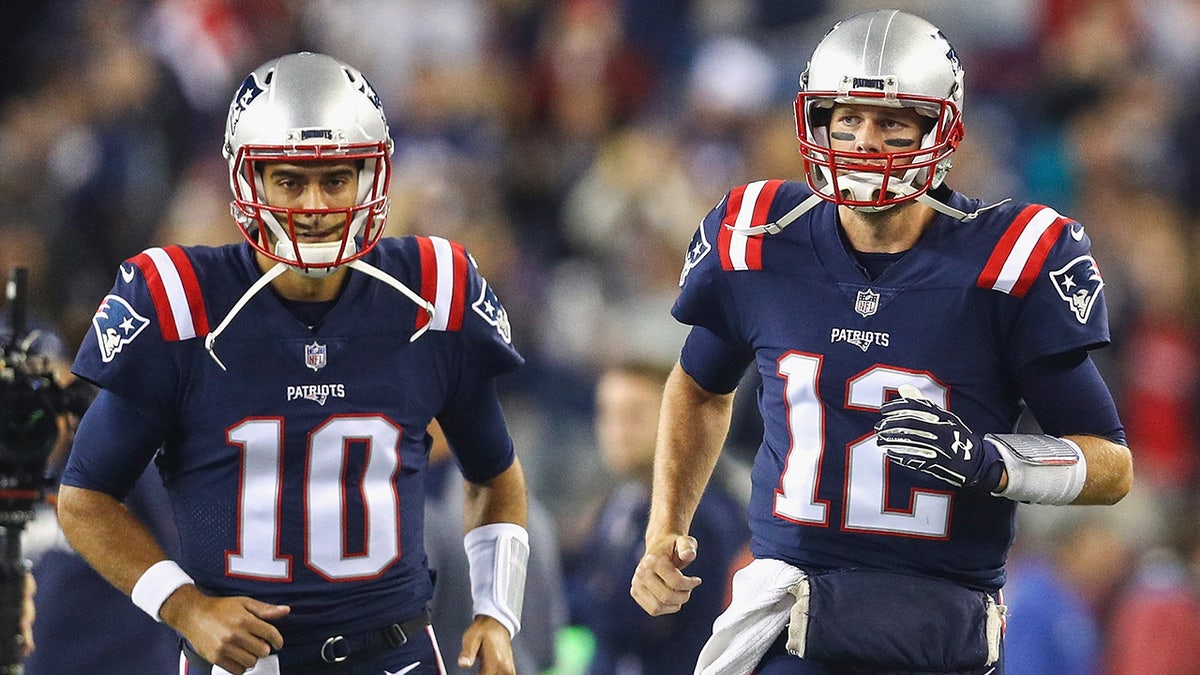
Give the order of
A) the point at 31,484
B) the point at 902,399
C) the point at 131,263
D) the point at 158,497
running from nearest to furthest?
the point at 902,399
the point at 131,263
the point at 31,484
the point at 158,497

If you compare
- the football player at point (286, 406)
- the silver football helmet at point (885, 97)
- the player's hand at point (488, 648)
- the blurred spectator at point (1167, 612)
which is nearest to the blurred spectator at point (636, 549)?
the player's hand at point (488, 648)

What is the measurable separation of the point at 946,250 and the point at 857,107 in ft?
0.99

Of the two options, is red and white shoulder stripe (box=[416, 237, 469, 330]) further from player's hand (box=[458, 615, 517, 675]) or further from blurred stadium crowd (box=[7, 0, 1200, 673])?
blurred stadium crowd (box=[7, 0, 1200, 673])

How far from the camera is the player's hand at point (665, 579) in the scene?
324 cm

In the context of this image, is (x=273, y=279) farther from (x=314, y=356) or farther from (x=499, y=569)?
(x=499, y=569)

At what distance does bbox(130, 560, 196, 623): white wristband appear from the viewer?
3160mm

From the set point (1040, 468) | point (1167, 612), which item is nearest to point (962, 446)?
point (1040, 468)

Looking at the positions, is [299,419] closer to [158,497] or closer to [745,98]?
[158,497]

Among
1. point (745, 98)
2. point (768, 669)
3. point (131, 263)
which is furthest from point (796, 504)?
point (745, 98)

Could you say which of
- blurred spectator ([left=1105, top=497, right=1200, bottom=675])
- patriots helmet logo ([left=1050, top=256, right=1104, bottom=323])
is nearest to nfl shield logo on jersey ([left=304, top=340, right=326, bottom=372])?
patriots helmet logo ([left=1050, top=256, right=1104, bottom=323])

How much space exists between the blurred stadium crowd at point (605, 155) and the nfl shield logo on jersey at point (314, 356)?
2.98 m

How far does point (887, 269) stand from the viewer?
10.6 ft

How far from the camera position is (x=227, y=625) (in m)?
3.08

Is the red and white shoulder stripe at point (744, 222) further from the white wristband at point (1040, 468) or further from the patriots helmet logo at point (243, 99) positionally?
the patriots helmet logo at point (243, 99)
